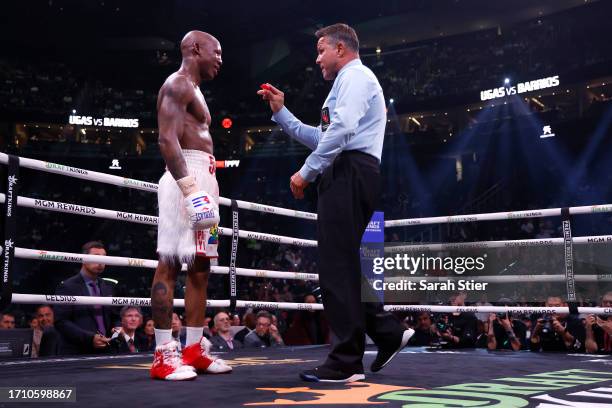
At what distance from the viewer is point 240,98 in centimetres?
2266

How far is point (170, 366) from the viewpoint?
2.12 metres

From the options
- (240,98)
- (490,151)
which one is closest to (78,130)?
(240,98)

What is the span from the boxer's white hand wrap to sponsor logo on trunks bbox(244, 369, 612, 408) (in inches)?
26.4

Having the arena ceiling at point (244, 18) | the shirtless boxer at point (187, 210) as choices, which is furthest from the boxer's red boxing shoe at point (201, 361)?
the arena ceiling at point (244, 18)

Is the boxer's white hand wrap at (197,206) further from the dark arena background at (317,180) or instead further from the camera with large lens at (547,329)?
the camera with large lens at (547,329)

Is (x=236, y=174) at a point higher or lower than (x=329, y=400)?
higher

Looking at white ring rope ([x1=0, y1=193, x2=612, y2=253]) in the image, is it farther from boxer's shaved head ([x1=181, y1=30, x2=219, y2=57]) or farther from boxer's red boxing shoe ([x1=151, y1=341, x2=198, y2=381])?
boxer's red boxing shoe ([x1=151, y1=341, x2=198, y2=381])

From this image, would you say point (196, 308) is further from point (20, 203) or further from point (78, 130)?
point (78, 130)

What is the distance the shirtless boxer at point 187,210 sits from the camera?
7.33 ft

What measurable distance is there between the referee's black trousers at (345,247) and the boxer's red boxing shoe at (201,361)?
0.45m

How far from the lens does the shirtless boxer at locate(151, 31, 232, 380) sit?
2.23 m

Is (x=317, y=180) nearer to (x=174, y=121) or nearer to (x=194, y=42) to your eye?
(x=194, y=42)

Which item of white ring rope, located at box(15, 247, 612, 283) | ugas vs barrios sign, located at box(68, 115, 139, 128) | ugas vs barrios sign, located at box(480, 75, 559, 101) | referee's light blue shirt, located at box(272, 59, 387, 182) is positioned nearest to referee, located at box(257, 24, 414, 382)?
referee's light blue shirt, located at box(272, 59, 387, 182)

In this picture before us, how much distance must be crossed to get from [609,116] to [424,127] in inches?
302
